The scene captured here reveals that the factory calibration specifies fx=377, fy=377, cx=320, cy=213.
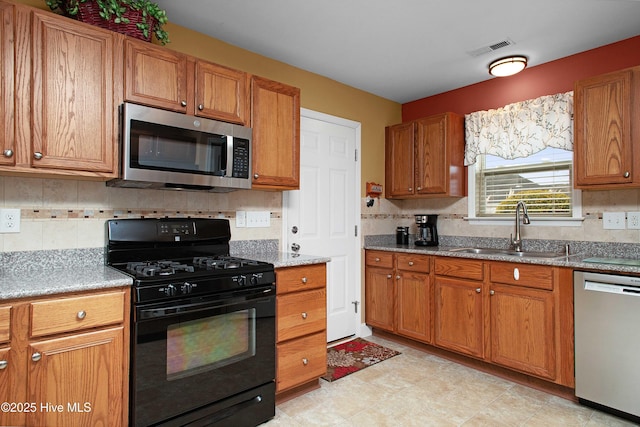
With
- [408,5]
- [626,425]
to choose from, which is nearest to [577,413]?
[626,425]

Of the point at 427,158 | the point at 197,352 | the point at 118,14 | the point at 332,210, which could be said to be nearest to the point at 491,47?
the point at 427,158

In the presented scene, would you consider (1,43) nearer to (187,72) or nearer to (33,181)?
(33,181)

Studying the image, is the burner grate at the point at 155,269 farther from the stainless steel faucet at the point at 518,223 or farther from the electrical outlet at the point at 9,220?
the stainless steel faucet at the point at 518,223

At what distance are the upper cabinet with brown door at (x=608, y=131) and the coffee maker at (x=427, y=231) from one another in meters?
1.33

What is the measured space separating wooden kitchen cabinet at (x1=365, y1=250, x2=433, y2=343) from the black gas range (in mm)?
1551

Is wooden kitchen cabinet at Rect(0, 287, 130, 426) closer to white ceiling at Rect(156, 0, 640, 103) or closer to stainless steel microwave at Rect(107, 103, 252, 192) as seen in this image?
stainless steel microwave at Rect(107, 103, 252, 192)

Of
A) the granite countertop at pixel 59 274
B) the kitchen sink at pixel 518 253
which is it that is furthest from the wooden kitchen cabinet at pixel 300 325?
the kitchen sink at pixel 518 253

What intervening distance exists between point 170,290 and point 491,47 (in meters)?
2.76

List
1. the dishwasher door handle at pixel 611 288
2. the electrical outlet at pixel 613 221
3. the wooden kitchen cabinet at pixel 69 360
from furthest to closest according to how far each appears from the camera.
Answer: the electrical outlet at pixel 613 221 < the dishwasher door handle at pixel 611 288 < the wooden kitchen cabinet at pixel 69 360

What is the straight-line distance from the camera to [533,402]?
245 centimetres

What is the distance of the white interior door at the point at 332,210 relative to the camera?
128 inches

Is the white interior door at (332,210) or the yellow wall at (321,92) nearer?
the yellow wall at (321,92)

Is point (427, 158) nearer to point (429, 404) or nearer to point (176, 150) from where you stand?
point (429, 404)

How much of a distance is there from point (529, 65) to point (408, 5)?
148cm
